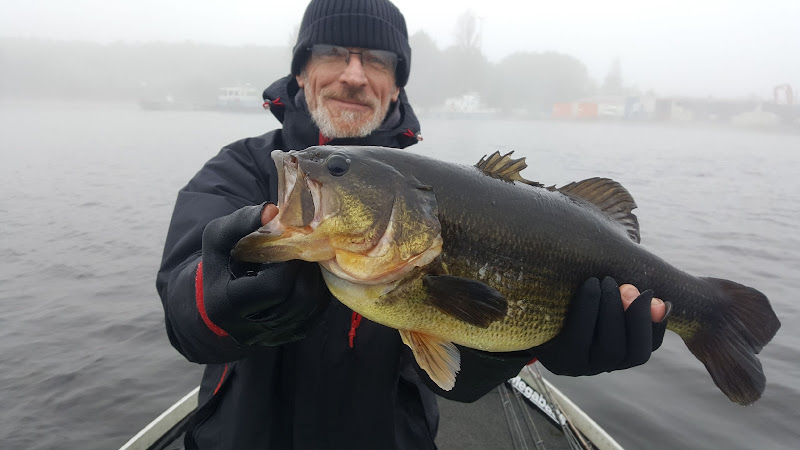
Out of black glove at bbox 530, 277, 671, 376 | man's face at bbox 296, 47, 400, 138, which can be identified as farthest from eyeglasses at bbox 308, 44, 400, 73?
black glove at bbox 530, 277, 671, 376

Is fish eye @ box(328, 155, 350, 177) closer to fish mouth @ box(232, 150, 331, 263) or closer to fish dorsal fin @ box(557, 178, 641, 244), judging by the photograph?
fish mouth @ box(232, 150, 331, 263)

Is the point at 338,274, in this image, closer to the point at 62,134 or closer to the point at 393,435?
the point at 393,435

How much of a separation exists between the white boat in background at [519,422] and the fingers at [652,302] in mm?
2571

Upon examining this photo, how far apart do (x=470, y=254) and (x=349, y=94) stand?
1820 mm

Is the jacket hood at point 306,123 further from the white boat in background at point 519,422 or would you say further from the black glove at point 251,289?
the white boat in background at point 519,422

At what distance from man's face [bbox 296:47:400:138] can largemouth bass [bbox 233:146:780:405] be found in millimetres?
1303

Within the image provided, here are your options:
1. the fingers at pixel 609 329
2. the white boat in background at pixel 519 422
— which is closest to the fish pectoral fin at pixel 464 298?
the fingers at pixel 609 329

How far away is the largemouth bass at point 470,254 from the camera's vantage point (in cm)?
196

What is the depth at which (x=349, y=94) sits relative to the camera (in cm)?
350

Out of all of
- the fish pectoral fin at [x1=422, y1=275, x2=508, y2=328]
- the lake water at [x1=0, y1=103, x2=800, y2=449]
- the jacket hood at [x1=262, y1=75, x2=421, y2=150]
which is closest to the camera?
the fish pectoral fin at [x1=422, y1=275, x2=508, y2=328]

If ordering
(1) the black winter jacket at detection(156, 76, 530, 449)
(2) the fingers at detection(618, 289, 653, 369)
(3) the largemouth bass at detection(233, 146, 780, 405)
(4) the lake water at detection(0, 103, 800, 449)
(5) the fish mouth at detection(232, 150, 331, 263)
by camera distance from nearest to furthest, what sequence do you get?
(5) the fish mouth at detection(232, 150, 331, 263) < (3) the largemouth bass at detection(233, 146, 780, 405) < (2) the fingers at detection(618, 289, 653, 369) < (1) the black winter jacket at detection(156, 76, 530, 449) < (4) the lake water at detection(0, 103, 800, 449)

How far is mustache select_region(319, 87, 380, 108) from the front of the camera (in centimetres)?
349

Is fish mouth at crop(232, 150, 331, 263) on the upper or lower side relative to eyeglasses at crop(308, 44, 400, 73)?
lower

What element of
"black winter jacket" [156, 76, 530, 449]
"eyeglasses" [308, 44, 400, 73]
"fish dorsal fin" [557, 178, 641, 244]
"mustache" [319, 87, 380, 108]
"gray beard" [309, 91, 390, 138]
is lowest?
"black winter jacket" [156, 76, 530, 449]
